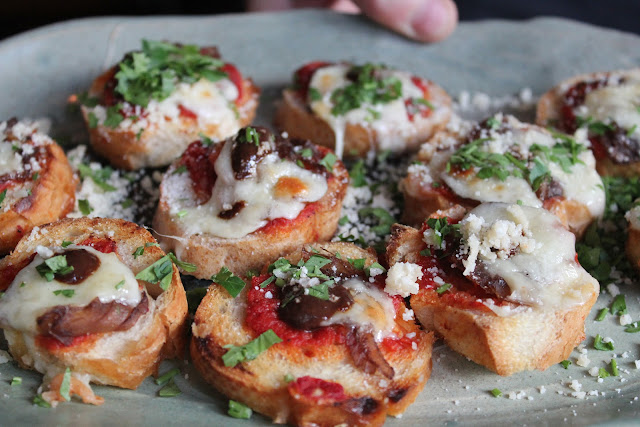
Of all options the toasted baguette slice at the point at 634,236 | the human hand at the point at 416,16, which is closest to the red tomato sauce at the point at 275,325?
the toasted baguette slice at the point at 634,236

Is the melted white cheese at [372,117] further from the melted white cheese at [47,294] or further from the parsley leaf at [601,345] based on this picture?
the melted white cheese at [47,294]

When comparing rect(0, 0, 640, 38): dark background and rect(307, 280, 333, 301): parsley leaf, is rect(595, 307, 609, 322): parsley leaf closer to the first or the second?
rect(307, 280, 333, 301): parsley leaf

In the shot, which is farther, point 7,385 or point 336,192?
point 336,192

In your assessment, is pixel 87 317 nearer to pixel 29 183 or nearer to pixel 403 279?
pixel 29 183

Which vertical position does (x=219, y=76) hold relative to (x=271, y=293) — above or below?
above

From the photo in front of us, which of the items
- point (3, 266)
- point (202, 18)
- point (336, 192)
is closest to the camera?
point (3, 266)

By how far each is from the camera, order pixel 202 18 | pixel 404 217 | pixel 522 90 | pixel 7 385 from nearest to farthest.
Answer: pixel 7 385 → pixel 404 217 → pixel 522 90 → pixel 202 18

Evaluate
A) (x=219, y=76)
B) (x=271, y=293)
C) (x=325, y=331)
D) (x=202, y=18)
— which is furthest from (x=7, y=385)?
(x=202, y=18)

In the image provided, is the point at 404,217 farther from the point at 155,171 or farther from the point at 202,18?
the point at 202,18

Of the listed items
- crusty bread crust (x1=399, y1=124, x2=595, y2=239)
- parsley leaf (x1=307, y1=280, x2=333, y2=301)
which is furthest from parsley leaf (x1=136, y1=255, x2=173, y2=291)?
crusty bread crust (x1=399, y1=124, x2=595, y2=239)
